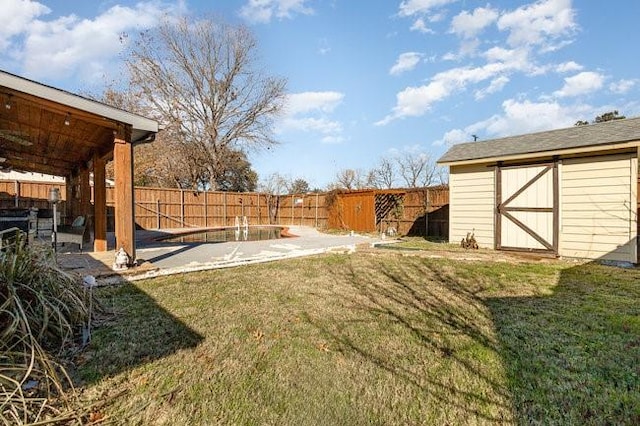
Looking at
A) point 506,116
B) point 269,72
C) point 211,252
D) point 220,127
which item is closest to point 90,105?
point 211,252

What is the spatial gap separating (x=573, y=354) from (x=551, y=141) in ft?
22.9

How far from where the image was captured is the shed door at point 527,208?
7832mm

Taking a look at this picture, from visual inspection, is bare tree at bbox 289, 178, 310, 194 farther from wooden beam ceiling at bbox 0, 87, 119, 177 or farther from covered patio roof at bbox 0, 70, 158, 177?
covered patio roof at bbox 0, 70, 158, 177

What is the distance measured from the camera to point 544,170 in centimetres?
793

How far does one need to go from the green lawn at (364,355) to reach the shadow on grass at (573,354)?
0.5 inches

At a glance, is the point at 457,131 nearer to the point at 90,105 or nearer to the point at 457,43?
the point at 457,43

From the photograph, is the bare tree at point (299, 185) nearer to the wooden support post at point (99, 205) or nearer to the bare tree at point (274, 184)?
the bare tree at point (274, 184)

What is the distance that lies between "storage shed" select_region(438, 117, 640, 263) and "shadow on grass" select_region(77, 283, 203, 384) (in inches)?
315

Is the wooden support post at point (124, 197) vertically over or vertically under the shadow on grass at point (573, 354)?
over

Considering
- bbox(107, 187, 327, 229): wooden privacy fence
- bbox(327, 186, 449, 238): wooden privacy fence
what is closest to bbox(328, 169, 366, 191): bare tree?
bbox(107, 187, 327, 229): wooden privacy fence

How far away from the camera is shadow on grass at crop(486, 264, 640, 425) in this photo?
6.78 ft

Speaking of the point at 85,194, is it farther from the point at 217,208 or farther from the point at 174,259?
the point at 217,208

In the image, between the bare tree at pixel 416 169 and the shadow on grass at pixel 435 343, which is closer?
the shadow on grass at pixel 435 343

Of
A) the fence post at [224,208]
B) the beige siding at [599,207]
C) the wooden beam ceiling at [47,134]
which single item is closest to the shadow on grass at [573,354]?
the beige siding at [599,207]
